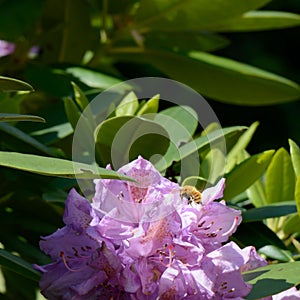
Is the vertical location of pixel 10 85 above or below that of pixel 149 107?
above

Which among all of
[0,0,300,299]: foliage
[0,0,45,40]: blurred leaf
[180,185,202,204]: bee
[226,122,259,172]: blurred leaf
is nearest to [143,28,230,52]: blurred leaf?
[0,0,300,299]: foliage

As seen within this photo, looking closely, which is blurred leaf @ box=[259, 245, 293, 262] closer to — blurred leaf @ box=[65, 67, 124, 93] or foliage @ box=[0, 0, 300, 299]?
foliage @ box=[0, 0, 300, 299]

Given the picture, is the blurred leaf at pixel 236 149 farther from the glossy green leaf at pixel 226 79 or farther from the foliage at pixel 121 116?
the glossy green leaf at pixel 226 79

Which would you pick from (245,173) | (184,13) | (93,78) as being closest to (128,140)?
(245,173)

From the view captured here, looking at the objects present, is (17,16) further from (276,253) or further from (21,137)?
(276,253)

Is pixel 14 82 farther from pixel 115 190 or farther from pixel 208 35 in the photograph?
pixel 208 35

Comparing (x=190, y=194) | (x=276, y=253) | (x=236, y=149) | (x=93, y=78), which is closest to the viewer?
(x=190, y=194)
